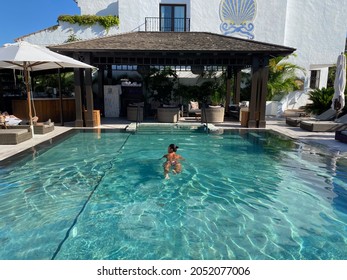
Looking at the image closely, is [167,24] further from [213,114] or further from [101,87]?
[213,114]

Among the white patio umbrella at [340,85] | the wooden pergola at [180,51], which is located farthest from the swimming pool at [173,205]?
the white patio umbrella at [340,85]

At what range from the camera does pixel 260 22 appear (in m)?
22.3

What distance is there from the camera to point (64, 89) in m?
19.3

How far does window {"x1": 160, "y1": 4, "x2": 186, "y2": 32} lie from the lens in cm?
2284

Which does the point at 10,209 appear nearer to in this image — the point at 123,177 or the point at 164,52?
the point at 123,177

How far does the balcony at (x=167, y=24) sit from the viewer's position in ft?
74.2

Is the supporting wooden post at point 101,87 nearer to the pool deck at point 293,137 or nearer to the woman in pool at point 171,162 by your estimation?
the pool deck at point 293,137

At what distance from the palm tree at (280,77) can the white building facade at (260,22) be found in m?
2.23

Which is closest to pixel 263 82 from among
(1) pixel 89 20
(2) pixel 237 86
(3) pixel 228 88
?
(2) pixel 237 86

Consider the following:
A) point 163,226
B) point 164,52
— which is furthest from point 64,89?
point 163,226

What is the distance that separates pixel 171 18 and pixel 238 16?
18.6 ft

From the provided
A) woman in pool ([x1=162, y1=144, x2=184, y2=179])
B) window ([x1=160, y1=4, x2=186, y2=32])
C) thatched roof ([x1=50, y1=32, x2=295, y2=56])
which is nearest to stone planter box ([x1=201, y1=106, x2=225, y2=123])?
thatched roof ([x1=50, y1=32, x2=295, y2=56])

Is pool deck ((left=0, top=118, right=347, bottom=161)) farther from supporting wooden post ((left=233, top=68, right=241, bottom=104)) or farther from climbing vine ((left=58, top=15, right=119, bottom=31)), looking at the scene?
climbing vine ((left=58, top=15, right=119, bottom=31))

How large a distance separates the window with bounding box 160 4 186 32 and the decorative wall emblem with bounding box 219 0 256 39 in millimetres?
3395
